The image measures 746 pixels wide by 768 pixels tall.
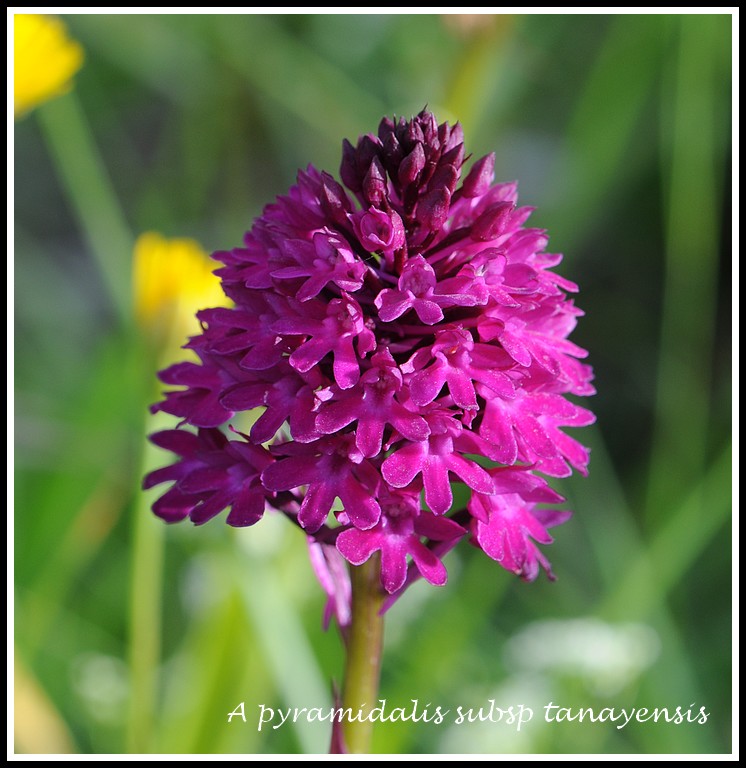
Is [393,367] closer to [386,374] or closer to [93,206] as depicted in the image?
[386,374]

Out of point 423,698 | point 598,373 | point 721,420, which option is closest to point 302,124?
point 598,373

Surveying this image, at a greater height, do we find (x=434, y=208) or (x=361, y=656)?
(x=434, y=208)

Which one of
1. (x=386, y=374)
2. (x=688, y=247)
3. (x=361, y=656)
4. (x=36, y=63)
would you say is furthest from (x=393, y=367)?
(x=688, y=247)

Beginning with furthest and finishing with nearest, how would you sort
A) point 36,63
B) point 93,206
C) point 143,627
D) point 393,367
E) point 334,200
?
point 93,206, point 36,63, point 143,627, point 334,200, point 393,367

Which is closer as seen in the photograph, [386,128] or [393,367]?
[393,367]

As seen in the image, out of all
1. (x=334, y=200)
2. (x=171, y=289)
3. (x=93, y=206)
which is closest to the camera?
(x=334, y=200)

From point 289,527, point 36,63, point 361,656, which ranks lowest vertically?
point 361,656

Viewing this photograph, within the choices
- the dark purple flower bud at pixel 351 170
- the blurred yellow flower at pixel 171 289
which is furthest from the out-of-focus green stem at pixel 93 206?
the dark purple flower bud at pixel 351 170
